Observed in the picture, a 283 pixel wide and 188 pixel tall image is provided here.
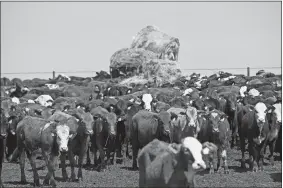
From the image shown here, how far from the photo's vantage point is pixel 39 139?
15.2m

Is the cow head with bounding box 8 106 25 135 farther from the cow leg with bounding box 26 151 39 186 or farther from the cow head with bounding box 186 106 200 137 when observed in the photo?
the cow head with bounding box 186 106 200 137

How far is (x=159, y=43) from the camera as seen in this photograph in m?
49.7

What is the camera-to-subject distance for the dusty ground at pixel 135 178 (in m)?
15.1

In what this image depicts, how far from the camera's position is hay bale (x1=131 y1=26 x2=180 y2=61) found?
48844 mm

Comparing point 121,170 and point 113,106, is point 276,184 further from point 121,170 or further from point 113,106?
point 113,106

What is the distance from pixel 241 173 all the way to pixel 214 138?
1.53 meters

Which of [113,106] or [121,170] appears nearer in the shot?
[121,170]

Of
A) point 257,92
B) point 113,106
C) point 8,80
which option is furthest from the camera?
point 8,80

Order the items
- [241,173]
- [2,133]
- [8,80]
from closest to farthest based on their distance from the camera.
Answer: [2,133], [241,173], [8,80]

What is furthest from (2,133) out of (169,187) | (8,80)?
(8,80)

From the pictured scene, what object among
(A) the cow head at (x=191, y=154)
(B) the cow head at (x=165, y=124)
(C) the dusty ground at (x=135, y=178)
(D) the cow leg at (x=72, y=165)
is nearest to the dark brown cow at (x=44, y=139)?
(C) the dusty ground at (x=135, y=178)

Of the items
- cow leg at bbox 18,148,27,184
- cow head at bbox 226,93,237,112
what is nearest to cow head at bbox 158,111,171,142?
cow leg at bbox 18,148,27,184

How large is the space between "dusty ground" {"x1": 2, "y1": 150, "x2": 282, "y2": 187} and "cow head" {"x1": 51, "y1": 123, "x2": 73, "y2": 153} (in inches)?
52.2

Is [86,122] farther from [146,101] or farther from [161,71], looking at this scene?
[161,71]
